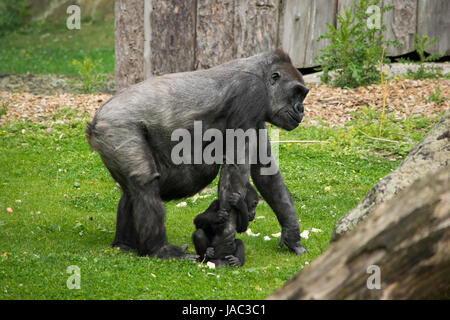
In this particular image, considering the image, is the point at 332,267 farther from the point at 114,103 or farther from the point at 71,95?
the point at 71,95

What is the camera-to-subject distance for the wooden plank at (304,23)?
35.0 feet

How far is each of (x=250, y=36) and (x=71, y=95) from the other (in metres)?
4.94

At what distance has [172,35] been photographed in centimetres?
663

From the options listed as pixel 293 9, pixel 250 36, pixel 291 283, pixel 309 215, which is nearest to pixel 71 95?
pixel 293 9

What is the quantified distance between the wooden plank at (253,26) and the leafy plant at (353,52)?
2884 millimetres

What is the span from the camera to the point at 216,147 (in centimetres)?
478

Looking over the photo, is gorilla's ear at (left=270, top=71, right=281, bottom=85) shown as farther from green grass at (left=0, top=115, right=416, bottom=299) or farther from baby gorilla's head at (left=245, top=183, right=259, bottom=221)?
green grass at (left=0, top=115, right=416, bottom=299)

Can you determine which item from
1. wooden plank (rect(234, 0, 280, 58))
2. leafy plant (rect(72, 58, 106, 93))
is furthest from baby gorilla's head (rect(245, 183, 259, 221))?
leafy plant (rect(72, 58, 106, 93))

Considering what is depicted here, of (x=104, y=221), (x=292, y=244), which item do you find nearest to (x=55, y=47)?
(x=104, y=221)

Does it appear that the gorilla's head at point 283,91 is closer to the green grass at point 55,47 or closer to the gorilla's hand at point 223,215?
the gorilla's hand at point 223,215

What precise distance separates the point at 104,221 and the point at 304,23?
6404 mm

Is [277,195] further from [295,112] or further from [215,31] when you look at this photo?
[215,31]

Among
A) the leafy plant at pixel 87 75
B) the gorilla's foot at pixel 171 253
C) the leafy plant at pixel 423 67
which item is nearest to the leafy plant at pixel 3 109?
the leafy plant at pixel 87 75

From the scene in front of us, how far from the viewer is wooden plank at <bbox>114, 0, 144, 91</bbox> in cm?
830
